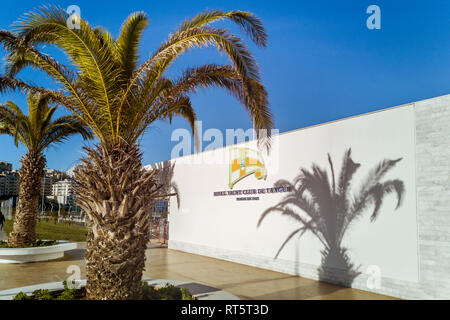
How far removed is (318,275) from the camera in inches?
363

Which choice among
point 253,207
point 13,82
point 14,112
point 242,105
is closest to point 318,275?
point 253,207

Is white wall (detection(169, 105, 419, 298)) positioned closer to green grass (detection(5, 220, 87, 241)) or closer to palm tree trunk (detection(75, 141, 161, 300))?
palm tree trunk (detection(75, 141, 161, 300))

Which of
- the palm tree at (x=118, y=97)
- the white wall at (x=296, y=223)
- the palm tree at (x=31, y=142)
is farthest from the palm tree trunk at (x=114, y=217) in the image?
the palm tree at (x=31, y=142)

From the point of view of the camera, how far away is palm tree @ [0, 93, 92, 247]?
461 inches

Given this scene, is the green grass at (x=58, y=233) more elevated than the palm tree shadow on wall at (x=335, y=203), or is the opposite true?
the palm tree shadow on wall at (x=335, y=203)

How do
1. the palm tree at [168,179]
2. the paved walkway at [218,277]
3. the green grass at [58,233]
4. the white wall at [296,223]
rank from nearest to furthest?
the white wall at [296,223], the paved walkway at [218,277], the palm tree at [168,179], the green grass at [58,233]

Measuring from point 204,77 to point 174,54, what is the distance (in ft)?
3.06

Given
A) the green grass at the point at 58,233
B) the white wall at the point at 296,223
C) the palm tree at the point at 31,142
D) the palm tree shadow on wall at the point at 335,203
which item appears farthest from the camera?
the green grass at the point at 58,233

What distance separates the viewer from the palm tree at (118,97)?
16.9ft

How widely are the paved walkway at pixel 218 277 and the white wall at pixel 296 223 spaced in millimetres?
616

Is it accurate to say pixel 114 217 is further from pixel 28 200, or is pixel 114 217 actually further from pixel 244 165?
pixel 28 200

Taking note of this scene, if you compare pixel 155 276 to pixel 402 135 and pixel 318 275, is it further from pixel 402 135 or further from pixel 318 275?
pixel 402 135

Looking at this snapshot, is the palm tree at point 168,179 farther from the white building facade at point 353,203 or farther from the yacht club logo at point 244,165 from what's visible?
the yacht club logo at point 244,165

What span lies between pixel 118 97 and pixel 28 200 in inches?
341
